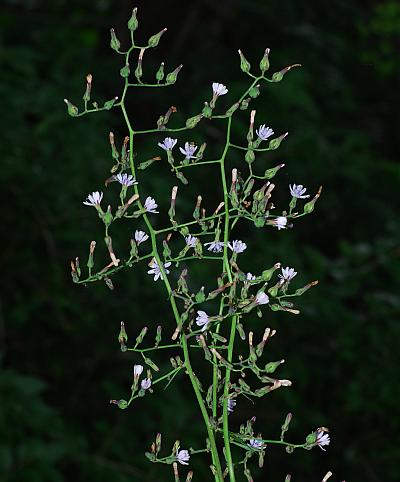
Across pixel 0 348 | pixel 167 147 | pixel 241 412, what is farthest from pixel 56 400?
pixel 167 147

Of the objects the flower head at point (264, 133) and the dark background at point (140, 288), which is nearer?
the flower head at point (264, 133)

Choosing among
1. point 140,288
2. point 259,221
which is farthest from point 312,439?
point 140,288

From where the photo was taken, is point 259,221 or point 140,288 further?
point 140,288

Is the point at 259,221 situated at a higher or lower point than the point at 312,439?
higher

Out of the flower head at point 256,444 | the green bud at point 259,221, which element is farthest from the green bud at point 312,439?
the green bud at point 259,221

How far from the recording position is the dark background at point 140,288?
282 cm

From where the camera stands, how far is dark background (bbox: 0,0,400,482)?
2.82 meters

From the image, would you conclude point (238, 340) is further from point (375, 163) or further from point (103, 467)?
point (375, 163)

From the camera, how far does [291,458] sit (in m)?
3.41

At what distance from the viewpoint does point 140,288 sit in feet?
10.3

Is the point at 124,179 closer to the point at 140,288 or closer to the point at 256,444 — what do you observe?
the point at 256,444

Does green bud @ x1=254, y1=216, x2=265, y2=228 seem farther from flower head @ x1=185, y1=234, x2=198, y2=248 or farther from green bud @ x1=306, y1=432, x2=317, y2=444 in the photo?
green bud @ x1=306, y1=432, x2=317, y2=444

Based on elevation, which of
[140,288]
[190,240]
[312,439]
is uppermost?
[190,240]

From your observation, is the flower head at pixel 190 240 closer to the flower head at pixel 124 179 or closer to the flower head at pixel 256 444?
the flower head at pixel 124 179
